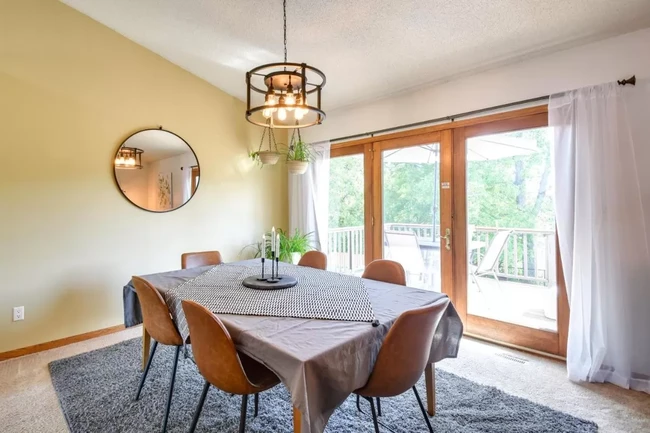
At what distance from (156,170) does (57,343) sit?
6.06ft

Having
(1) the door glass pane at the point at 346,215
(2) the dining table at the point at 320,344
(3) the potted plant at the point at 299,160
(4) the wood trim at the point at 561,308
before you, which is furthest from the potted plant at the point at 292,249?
(4) the wood trim at the point at 561,308

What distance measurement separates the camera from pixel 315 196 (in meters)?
4.44

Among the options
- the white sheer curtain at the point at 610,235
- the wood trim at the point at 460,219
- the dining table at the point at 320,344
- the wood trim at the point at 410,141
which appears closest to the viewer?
the dining table at the point at 320,344

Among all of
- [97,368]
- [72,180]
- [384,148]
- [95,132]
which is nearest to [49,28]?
[95,132]

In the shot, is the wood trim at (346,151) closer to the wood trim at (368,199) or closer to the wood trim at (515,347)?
the wood trim at (368,199)

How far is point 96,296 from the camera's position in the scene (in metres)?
3.29

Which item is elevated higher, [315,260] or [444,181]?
[444,181]

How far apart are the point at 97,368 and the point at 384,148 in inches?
129

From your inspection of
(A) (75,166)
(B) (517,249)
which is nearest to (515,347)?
(B) (517,249)

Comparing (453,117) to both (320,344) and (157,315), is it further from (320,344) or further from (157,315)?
(157,315)

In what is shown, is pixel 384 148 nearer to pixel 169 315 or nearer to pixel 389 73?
pixel 389 73

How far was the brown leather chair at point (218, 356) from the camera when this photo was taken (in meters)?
1.39

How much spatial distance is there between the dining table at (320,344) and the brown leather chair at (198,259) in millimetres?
935

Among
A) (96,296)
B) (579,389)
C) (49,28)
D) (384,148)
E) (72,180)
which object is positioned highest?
(49,28)
